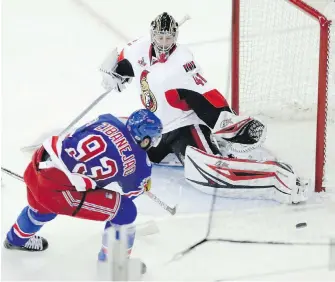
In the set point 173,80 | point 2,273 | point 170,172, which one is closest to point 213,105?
point 173,80

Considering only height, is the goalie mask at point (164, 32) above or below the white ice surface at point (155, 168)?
above

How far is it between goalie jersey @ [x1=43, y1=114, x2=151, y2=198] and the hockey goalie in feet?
2.07

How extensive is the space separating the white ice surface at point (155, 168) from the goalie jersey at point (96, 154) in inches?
11.2

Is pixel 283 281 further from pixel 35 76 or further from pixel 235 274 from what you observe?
pixel 35 76

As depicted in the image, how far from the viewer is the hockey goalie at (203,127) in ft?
9.93

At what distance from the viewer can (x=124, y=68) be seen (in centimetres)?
334

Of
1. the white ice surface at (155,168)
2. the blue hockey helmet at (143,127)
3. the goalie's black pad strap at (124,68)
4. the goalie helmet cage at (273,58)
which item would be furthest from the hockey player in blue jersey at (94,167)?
the goalie helmet cage at (273,58)

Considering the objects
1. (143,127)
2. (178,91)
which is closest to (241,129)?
(178,91)

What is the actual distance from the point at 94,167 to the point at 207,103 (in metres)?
0.76

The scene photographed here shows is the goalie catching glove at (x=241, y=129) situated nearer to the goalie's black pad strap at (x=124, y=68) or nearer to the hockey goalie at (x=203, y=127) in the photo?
the hockey goalie at (x=203, y=127)

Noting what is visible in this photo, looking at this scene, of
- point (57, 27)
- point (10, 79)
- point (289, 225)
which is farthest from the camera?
point (57, 27)

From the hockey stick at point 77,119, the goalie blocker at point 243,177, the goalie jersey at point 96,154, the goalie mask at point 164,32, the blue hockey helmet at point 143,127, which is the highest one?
the goalie mask at point 164,32

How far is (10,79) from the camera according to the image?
162 inches

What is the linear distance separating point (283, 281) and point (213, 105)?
32.9 inches
